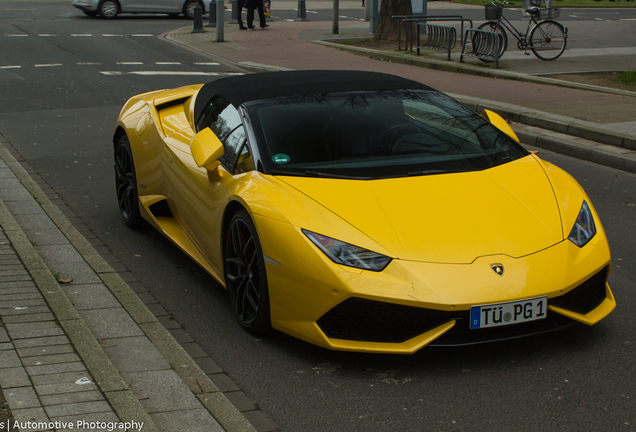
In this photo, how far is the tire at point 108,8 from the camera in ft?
100.0

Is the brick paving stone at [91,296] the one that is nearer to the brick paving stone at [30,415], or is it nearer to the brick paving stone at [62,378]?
the brick paving stone at [62,378]

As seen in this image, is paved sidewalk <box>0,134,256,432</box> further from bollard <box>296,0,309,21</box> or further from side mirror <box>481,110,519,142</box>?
bollard <box>296,0,309,21</box>

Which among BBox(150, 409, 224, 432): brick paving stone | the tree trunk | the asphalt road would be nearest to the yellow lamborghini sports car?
the asphalt road

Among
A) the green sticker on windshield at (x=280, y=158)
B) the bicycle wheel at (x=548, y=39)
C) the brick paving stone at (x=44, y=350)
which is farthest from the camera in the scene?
the bicycle wheel at (x=548, y=39)

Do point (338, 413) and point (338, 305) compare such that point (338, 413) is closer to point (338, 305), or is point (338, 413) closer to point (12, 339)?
point (338, 305)

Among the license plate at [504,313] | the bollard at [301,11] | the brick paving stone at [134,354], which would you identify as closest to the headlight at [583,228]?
the license plate at [504,313]

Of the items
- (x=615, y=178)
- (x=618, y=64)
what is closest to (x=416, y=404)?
(x=615, y=178)

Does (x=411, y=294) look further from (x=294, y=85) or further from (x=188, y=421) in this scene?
(x=294, y=85)

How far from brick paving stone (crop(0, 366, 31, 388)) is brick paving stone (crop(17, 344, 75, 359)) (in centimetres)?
16

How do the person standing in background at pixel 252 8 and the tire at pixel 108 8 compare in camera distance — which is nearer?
the person standing in background at pixel 252 8

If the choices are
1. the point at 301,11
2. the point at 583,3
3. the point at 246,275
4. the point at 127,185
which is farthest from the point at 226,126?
the point at 583,3

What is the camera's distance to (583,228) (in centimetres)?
427

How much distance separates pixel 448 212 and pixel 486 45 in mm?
13051

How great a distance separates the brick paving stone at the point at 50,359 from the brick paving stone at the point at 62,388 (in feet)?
0.87
